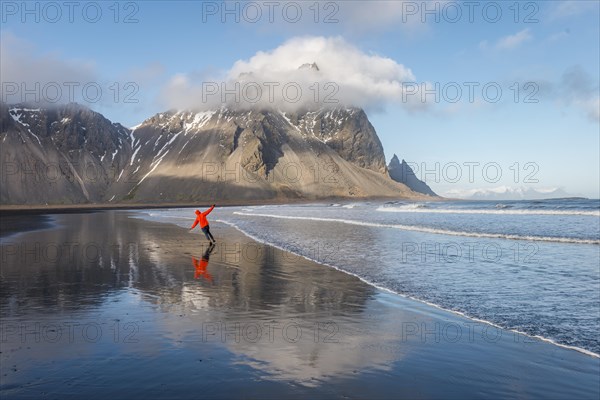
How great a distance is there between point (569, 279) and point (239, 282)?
33.1 feet

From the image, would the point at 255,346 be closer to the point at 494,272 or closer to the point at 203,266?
the point at 203,266

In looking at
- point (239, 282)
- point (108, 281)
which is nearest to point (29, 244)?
point (108, 281)

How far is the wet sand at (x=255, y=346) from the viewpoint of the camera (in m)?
6.39

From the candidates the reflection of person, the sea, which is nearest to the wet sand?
the sea

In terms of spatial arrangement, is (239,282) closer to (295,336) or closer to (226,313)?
(226,313)

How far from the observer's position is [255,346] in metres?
8.14

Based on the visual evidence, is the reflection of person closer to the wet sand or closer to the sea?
the wet sand

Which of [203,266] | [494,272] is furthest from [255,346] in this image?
[494,272]

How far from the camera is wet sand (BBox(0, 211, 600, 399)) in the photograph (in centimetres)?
639

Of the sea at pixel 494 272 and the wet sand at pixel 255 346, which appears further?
the sea at pixel 494 272

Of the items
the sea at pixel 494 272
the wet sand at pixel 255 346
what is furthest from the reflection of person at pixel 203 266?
the sea at pixel 494 272

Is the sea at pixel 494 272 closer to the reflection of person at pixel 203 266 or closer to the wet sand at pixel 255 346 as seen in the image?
the wet sand at pixel 255 346

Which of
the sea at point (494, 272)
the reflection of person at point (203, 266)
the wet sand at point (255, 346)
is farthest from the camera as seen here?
the reflection of person at point (203, 266)

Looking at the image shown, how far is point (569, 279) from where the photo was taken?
14.6 meters
